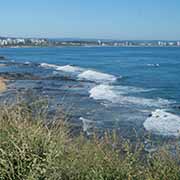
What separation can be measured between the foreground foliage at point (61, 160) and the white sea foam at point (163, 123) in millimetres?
13384

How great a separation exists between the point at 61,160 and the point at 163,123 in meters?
17.4

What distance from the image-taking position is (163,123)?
23797 mm

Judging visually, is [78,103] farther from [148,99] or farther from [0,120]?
[0,120]

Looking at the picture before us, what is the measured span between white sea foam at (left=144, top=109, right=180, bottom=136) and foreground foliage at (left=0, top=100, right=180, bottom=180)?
13384 mm

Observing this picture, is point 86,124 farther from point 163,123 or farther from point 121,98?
point 121,98

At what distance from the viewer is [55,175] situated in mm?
6652

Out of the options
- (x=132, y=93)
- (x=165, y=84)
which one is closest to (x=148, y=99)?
(x=132, y=93)

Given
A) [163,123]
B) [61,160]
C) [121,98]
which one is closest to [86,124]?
[163,123]

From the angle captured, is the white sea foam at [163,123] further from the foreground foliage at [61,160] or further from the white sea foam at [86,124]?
the foreground foliage at [61,160]

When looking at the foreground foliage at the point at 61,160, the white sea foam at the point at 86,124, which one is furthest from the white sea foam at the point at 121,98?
the foreground foliage at the point at 61,160

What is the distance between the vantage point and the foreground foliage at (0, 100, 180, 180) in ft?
21.2

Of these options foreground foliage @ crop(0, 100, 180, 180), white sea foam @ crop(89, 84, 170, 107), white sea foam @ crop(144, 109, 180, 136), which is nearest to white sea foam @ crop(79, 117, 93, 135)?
white sea foam @ crop(144, 109, 180, 136)

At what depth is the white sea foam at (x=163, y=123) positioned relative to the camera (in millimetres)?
21141

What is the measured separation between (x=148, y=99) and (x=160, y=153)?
27.8 metres
